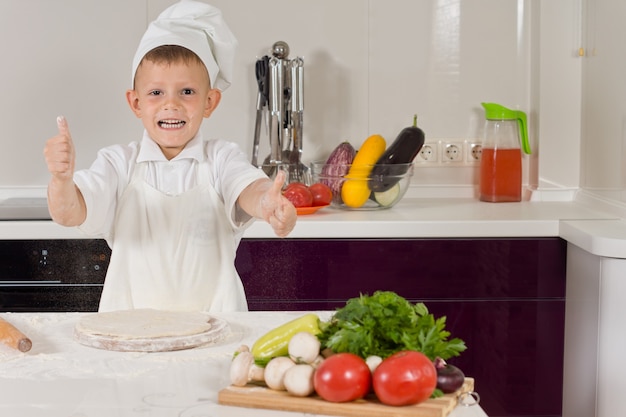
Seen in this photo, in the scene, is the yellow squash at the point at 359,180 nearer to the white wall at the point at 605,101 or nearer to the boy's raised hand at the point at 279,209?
the white wall at the point at 605,101

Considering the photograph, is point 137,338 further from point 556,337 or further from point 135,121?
point 135,121

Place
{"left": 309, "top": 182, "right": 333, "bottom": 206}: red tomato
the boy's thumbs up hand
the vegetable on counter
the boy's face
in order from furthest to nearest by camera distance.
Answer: the vegetable on counter
{"left": 309, "top": 182, "right": 333, "bottom": 206}: red tomato
the boy's face
the boy's thumbs up hand

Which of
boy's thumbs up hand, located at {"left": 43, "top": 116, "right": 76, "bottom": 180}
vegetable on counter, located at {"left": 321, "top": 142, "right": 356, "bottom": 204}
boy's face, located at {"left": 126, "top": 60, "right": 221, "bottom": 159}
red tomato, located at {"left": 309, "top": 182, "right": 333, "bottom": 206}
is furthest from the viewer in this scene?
vegetable on counter, located at {"left": 321, "top": 142, "right": 356, "bottom": 204}

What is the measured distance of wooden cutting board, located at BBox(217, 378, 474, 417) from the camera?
1026mm

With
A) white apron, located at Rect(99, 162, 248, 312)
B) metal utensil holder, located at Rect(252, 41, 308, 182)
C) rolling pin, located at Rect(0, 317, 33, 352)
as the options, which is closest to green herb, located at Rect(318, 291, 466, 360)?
rolling pin, located at Rect(0, 317, 33, 352)

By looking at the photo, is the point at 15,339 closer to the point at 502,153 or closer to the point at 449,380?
the point at 449,380

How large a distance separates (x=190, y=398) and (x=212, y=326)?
0.28 m

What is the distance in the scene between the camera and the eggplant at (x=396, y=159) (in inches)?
105

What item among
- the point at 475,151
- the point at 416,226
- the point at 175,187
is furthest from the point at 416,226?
the point at 175,187

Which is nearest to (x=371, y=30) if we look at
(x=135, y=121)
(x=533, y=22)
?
(x=533, y=22)

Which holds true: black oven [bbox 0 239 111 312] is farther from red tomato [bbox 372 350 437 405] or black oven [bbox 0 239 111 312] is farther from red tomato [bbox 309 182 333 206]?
red tomato [bbox 372 350 437 405]

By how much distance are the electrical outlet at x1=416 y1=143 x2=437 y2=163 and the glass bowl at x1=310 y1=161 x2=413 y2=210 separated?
1.02ft

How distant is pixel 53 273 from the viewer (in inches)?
98.3

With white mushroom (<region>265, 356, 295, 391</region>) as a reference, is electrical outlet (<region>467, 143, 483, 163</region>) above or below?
above
